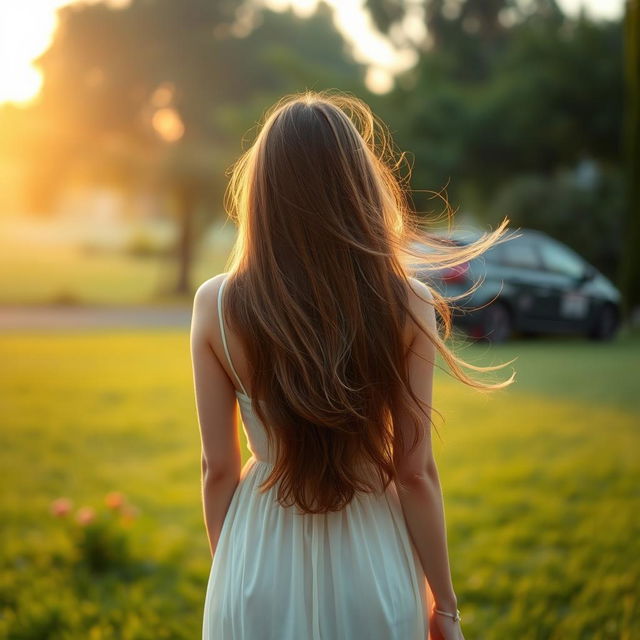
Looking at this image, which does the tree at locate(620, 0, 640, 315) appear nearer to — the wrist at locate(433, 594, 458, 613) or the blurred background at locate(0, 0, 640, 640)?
the blurred background at locate(0, 0, 640, 640)

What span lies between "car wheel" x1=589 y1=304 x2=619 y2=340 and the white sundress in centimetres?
1184

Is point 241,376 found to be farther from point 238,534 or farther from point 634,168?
point 634,168

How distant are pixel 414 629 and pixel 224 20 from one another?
26003 mm

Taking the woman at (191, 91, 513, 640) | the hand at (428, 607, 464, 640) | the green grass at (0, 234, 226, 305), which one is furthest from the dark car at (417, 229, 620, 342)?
the green grass at (0, 234, 226, 305)

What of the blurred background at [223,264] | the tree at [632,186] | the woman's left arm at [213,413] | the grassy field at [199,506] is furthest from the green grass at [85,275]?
the woman's left arm at [213,413]

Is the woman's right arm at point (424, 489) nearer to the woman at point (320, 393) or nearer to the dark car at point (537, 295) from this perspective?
the woman at point (320, 393)

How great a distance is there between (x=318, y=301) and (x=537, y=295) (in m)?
10.8

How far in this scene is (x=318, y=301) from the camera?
1606mm

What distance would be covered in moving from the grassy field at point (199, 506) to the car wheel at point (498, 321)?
6.21 feet

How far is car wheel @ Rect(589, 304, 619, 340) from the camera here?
1280 centimetres

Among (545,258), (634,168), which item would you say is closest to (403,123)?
(634,168)

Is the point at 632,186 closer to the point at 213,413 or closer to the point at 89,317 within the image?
the point at 89,317

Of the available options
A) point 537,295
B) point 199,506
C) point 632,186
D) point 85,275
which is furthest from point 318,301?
point 85,275

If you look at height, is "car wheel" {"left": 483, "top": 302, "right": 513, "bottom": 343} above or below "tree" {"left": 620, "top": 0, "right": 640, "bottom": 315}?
below
